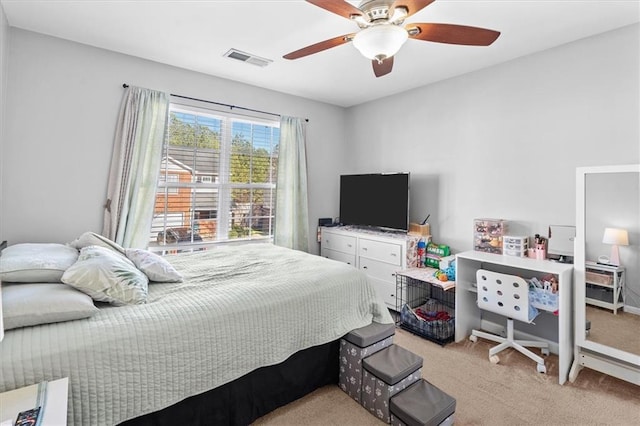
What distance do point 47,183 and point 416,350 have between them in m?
3.46

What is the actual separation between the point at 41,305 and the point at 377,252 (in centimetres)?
295

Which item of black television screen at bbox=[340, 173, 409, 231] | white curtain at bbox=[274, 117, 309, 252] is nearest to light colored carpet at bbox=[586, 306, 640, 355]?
black television screen at bbox=[340, 173, 409, 231]

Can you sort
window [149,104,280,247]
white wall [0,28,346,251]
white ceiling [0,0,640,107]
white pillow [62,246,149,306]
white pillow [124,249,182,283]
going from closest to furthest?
white pillow [62,246,149,306] → white pillow [124,249,182,283] → white ceiling [0,0,640,107] → white wall [0,28,346,251] → window [149,104,280,247]

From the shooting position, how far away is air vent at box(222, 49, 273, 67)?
291cm

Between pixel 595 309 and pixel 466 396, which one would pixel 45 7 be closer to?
pixel 466 396

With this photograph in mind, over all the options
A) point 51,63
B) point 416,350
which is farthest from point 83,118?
point 416,350

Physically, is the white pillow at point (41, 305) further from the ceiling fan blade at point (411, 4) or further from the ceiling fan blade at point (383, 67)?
the ceiling fan blade at point (383, 67)

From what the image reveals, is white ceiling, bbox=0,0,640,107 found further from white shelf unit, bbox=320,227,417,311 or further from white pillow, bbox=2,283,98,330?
white pillow, bbox=2,283,98,330

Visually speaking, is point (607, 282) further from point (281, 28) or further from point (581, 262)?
point (281, 28)

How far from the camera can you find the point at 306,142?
434 cm

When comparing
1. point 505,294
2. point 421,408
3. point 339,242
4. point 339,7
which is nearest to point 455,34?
point 339,7

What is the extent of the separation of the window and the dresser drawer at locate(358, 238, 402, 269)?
1217 millimetres

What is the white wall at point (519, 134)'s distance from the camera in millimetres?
2438

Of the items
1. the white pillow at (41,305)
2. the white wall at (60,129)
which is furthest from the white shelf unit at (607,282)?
the white wall at (60,129)
